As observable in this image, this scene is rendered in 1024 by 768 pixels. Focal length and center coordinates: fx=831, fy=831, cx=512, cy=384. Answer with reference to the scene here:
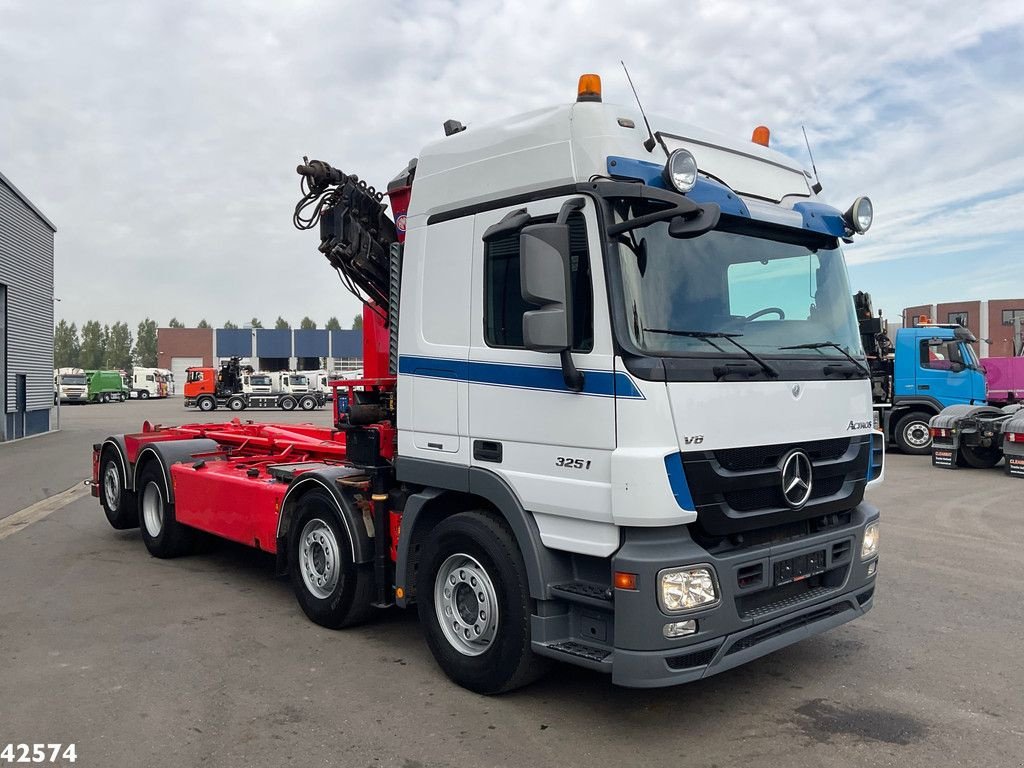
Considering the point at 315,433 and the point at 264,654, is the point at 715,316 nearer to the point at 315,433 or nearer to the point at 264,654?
the point at 264,654

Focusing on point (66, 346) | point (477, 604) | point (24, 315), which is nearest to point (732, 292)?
point (477, 604)

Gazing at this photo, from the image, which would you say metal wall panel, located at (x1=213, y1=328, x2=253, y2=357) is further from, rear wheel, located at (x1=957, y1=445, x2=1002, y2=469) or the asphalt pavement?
the asphalt pavement

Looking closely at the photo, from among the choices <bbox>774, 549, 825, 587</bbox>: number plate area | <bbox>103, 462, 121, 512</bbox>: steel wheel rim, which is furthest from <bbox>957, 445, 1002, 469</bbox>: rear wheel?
<bbox>103, 462, 121, 512</bbox>: steel wheel rim

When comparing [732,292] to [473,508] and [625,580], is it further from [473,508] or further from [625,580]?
[473,508]

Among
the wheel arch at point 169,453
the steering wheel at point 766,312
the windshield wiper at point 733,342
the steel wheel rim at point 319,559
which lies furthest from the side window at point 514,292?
the wheel arch at point 169,453

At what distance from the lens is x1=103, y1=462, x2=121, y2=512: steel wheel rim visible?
9.23m

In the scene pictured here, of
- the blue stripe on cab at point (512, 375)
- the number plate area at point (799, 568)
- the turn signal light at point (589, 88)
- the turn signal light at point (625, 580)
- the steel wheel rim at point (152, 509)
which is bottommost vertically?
the steel wheel rim at point (152, 509)

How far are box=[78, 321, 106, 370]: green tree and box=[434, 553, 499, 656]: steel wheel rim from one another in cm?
13066

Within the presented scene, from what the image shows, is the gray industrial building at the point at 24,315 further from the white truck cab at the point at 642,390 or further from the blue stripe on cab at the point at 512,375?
the white truck cab at the point at 642,390

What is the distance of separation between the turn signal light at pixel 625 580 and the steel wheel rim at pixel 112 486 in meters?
7.17

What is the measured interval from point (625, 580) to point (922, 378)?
54.5 ft

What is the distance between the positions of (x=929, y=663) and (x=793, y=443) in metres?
1.96

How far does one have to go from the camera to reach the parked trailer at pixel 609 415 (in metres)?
3.85

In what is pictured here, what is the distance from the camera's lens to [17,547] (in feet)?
28.4
